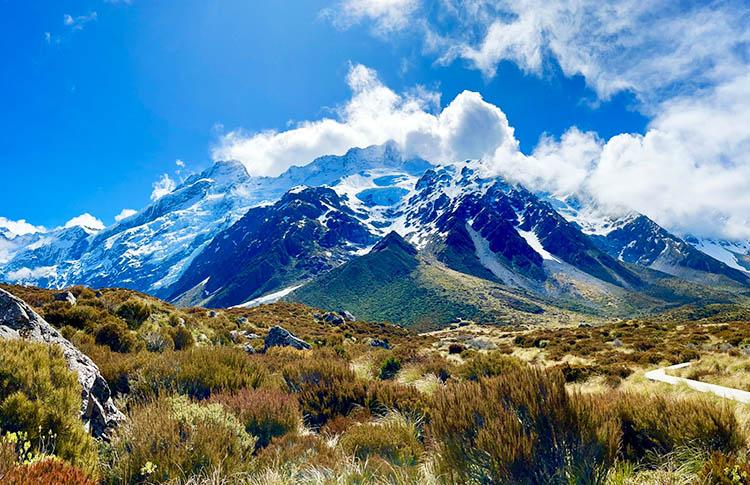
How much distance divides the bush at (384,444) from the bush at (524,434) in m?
0.97

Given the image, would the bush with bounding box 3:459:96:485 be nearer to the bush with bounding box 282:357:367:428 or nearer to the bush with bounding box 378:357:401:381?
the bush with bounding box 282:357:367:428

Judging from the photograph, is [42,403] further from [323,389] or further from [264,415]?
[323,389]

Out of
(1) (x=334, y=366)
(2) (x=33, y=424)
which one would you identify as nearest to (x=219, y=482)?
(2) (x=33, y=424)

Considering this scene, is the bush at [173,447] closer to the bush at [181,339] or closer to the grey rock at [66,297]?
the bush at [181,339]

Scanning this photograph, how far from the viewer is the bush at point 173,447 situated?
4676 mm

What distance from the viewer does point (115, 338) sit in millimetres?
12531

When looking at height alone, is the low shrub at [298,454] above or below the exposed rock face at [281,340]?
below

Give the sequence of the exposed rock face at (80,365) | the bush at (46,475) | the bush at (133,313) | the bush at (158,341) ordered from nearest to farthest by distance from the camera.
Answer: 1. the bush at (46,475)
2. the exposed rock face at (80,365)
3. the bush at (158,341)
4. the bush at (133,313)

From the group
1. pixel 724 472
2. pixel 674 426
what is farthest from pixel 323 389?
pixel 724 472

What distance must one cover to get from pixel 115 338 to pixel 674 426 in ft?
46.0

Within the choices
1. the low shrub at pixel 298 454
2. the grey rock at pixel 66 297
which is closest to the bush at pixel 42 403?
the low shrub at pixel 298 454

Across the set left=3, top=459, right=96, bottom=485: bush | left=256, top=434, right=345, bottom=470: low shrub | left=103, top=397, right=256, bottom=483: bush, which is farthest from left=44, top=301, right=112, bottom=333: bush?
left=3, top=459, right=96, bottom=485: bush

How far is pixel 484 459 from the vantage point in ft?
14.0

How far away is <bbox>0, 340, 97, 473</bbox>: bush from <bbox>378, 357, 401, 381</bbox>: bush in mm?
10836
